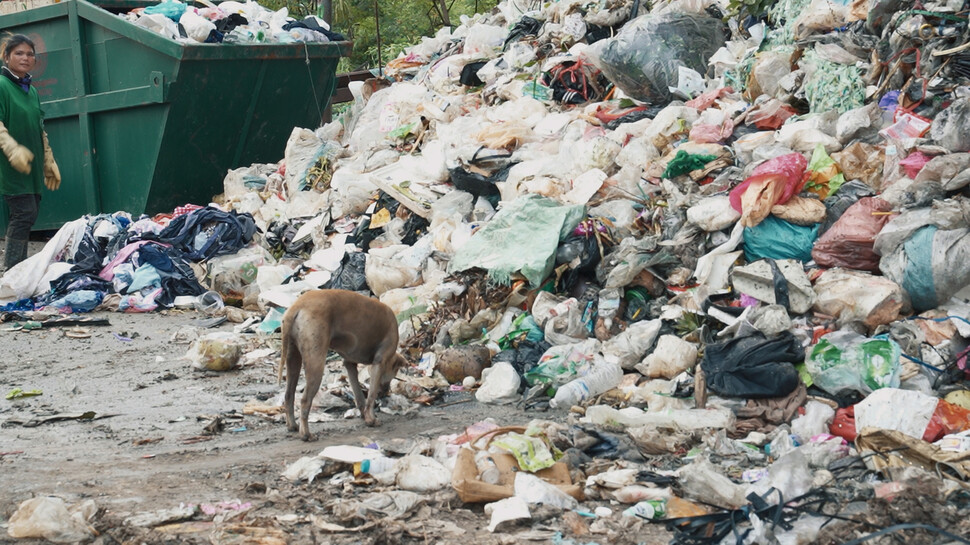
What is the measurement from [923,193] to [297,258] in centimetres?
462

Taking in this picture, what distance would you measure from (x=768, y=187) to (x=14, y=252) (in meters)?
5.98

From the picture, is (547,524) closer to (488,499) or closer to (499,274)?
(488,499)

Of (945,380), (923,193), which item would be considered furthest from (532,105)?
(945,380)

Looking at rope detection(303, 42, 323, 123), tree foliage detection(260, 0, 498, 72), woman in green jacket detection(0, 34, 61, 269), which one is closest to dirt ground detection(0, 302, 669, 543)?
woman in green jacket detection(0, 34, 61, 269)

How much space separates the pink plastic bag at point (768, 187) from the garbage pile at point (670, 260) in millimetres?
16

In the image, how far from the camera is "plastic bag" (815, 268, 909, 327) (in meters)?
4.52

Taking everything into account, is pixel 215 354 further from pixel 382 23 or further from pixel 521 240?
pixel 382 23

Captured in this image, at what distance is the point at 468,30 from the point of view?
385 inches

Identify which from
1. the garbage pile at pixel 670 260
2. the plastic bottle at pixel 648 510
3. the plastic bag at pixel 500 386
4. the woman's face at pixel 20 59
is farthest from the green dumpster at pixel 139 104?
the plastic bottle at pixel 648 510

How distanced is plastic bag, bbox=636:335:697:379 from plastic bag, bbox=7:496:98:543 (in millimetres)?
2789

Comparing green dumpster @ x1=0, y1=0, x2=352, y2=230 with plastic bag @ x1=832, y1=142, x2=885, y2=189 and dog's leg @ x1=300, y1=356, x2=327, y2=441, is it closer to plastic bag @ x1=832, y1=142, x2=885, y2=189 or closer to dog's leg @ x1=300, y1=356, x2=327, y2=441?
dog's leg @ x1=300, y1=356, x2=327, y2=441

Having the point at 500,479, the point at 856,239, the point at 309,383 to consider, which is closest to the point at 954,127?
the point at 856,239

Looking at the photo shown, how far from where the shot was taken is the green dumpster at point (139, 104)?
26.7ft

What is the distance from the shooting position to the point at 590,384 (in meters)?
4.71
